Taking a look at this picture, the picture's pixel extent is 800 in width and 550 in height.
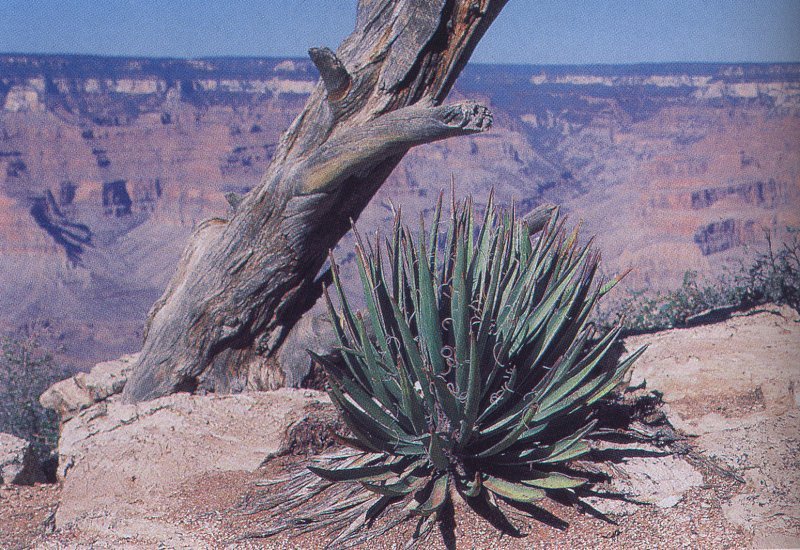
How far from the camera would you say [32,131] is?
65.5 m

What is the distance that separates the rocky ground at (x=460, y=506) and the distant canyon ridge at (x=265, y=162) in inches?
1590

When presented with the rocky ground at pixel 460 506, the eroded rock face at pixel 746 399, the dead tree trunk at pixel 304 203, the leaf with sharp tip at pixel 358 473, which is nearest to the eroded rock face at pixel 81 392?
the rocky ground at pixel 460 506

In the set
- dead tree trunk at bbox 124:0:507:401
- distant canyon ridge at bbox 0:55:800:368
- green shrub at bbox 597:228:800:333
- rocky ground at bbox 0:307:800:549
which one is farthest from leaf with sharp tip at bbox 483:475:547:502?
distant canyon ridge at bbox 0:55:800:368

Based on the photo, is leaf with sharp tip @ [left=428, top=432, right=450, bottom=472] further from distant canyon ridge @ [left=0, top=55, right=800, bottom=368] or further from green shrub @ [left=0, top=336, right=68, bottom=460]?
distant canyon ridge @ [left=0, top=55, right=800, bottom=368]

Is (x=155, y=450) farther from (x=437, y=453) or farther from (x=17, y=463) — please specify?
(x=437, y=453)

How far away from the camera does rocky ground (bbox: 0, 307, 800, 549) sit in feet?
8.37

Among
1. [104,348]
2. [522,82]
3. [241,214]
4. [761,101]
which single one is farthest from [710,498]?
[522,82]

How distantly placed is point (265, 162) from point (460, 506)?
231 ft

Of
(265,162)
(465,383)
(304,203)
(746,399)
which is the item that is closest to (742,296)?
(746,399)

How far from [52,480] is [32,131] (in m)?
69.1

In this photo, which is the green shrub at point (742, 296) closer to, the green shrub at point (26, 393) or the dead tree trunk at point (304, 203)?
the dead tree trunk at point (304, 203)

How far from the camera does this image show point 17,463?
3807 mm

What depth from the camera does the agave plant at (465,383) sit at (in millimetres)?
2537

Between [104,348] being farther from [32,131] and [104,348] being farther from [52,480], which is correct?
[52,480]
